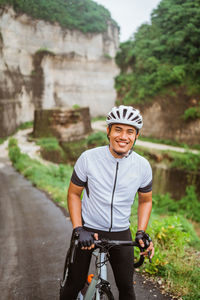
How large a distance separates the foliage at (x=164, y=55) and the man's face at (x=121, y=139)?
17.4m

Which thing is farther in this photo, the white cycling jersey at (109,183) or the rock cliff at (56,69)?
the rock cliff at (56,69)

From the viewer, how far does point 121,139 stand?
6.58ft

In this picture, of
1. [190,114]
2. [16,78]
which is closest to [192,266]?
[190,114]

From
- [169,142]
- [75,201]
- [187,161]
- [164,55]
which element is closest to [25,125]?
[169,142]

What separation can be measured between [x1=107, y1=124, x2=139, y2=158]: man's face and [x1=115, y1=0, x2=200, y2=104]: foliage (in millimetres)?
17383

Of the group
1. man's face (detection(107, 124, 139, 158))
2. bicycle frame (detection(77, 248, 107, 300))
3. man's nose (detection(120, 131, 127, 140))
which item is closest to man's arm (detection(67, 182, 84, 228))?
bicycle frame (detection(77, 248, 107, 300))

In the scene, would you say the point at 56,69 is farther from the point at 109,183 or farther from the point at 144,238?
the point at 144,238

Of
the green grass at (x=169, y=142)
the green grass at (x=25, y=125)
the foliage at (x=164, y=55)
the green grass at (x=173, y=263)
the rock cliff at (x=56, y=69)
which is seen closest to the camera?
the green grass at (x=173, y=263)

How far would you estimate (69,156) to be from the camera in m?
18.9

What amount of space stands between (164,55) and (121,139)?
811 inches

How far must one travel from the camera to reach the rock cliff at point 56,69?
23.0m

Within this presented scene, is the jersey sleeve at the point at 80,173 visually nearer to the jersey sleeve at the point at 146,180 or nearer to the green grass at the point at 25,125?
the jersey sleeve at the point at 146,180

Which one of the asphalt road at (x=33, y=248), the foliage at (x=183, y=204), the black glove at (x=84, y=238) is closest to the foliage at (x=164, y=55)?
the foliage at (x=183, y=204)

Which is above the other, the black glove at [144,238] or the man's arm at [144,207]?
the man's arm at [144,207]
